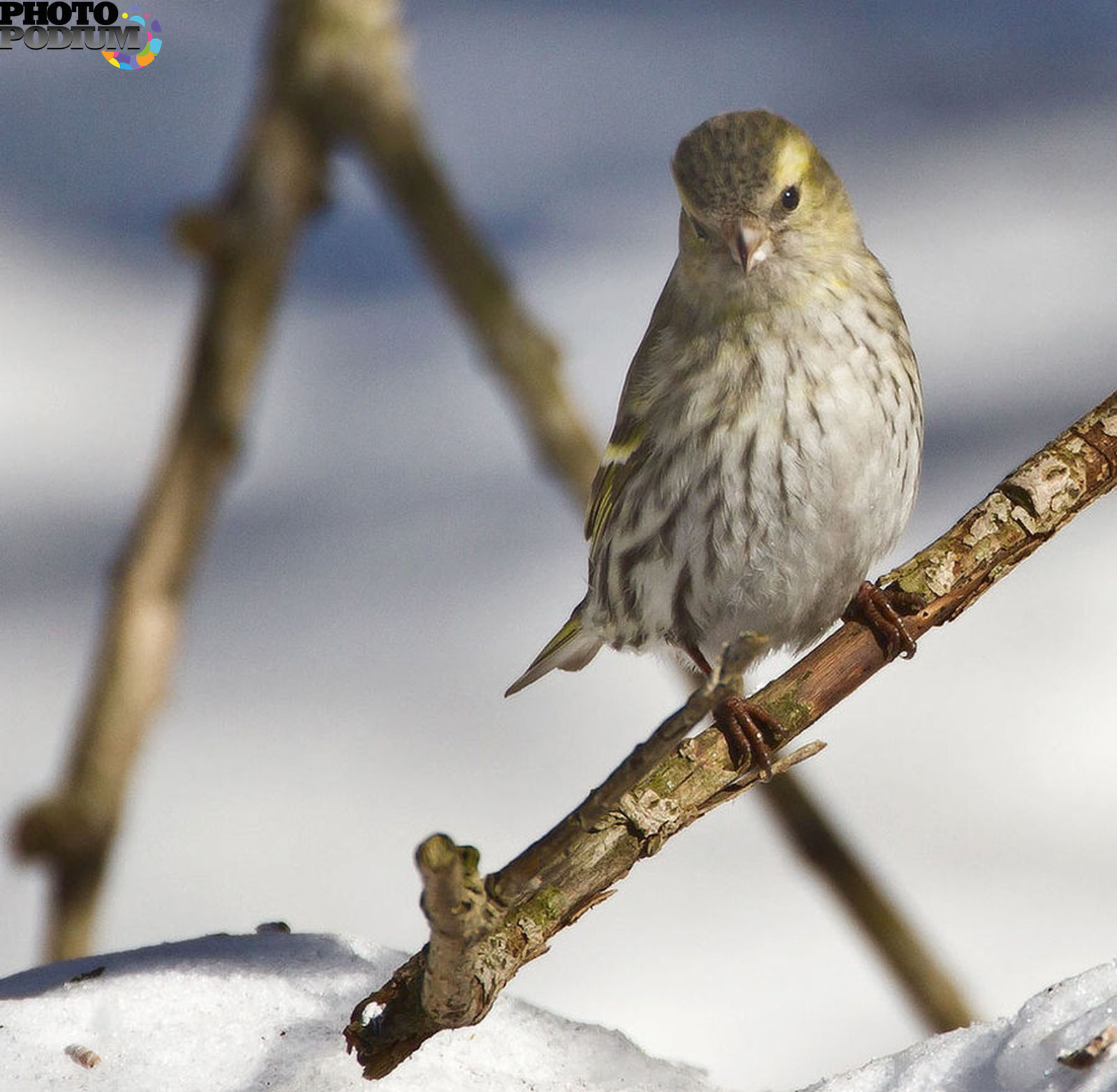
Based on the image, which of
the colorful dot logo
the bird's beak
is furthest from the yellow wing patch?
the colorful dot logo

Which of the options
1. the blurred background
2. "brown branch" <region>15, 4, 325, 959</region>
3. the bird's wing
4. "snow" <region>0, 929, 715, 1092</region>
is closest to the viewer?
"snow" <region>0, 929, 715, 1092</region>

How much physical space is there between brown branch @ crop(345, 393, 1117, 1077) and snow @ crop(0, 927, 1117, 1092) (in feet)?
0.21

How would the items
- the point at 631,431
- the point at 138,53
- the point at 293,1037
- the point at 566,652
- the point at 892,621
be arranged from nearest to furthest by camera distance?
the point at 293,1037 < the point at 892,621 < the point at 631,431 < the point at 566,652 < the point at 138,53

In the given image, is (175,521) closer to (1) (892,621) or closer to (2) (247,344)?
(2) (247,344)

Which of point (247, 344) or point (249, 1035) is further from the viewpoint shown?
point (247, 344)

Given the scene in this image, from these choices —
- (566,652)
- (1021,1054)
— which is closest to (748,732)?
(1021,1054)

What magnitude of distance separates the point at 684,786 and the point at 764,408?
18.1 inches

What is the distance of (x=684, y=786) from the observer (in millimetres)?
1259

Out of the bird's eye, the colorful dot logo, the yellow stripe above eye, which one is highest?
the colorful dot logo

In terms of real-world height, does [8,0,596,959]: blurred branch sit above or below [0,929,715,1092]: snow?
above

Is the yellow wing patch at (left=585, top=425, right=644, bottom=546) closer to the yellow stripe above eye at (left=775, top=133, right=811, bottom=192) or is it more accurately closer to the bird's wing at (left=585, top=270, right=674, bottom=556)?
the bird's wing at (left=585, top=270, right=674, bottom=556)

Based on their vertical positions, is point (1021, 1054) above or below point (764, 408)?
below

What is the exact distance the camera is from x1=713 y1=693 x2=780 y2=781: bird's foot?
1294mm

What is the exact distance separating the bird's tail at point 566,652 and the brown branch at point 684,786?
45cm
